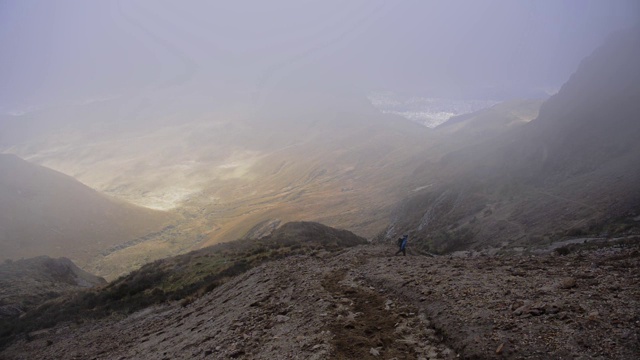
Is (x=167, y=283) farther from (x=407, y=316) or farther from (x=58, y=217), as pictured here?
(x=58, y=217)

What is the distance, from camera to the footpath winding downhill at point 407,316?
798 centimetres

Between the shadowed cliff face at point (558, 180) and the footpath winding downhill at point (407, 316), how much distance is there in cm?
1125

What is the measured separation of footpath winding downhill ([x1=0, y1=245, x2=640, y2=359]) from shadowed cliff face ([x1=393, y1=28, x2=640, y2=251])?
11.3 m

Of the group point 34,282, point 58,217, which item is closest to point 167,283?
point 34,282

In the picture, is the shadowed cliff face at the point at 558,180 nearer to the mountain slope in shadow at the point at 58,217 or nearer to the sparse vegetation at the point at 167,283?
the sparse vegetation at the point at 167,283

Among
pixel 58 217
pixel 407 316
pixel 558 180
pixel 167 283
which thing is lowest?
pixel 558 180

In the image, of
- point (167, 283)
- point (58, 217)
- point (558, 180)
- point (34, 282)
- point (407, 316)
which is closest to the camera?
point (407, 316)

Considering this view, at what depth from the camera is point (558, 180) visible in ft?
112

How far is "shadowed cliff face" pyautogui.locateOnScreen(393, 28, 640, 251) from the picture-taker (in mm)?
25094

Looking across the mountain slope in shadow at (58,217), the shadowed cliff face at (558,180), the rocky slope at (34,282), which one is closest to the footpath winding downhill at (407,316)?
→ the shadowed cliff face at (558,180)

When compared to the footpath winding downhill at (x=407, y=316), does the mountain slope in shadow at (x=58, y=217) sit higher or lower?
higher

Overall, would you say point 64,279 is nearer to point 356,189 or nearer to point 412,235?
point 412,235

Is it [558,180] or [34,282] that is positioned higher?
[34,282]

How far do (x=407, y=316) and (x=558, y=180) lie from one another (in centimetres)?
2989
